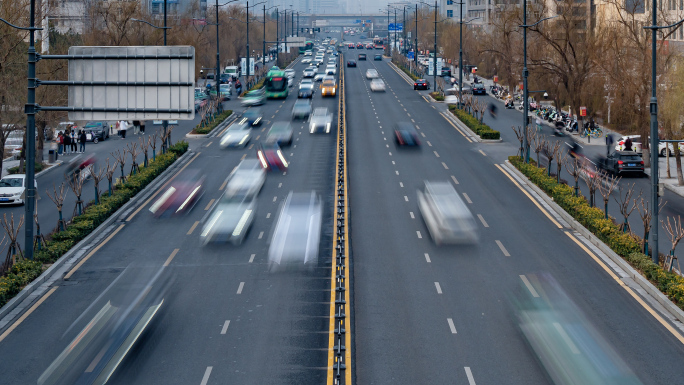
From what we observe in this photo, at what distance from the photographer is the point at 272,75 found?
3521 inches

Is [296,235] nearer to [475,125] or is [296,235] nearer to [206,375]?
[206,375]

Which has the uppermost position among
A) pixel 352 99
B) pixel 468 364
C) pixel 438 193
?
pixel 352 99

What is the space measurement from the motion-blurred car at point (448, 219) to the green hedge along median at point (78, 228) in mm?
13156

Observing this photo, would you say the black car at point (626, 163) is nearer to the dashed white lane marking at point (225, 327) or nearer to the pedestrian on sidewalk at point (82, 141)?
the dashed white lane marking at point (225, 327)

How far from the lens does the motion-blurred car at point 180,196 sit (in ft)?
124

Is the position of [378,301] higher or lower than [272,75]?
lower

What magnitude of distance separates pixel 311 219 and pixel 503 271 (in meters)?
8.88

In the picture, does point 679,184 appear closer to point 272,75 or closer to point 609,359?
point 609,359

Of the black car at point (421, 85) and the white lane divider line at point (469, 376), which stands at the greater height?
the black car at point (421, 85)

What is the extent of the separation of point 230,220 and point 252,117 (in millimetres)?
36456

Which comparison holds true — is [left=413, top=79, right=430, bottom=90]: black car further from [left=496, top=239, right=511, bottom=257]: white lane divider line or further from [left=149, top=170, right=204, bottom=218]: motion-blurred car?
[left=496, top=239, right=511, bottom=257]: white lane divider line

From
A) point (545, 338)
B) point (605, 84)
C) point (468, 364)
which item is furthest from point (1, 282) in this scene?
point (605, 84)

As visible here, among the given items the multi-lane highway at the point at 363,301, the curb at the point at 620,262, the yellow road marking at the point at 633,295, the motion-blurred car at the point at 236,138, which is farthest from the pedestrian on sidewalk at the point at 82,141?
the yellow road marking at the point at 633,295

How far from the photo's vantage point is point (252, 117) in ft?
230
